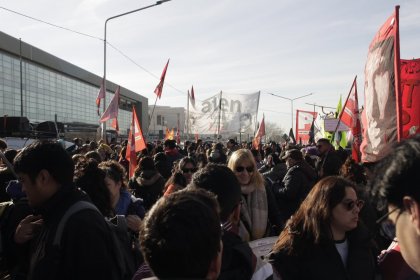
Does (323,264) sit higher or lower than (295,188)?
lower

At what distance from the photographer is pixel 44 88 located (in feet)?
169

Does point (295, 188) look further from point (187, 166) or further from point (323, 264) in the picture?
point (323, 264)

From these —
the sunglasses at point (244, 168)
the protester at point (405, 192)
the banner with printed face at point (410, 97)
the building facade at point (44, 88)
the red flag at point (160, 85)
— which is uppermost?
the building facade at point (44, 88)

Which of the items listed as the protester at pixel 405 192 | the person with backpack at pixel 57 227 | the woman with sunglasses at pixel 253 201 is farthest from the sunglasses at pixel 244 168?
the protester at pixel 405 192

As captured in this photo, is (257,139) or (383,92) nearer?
(383,92)

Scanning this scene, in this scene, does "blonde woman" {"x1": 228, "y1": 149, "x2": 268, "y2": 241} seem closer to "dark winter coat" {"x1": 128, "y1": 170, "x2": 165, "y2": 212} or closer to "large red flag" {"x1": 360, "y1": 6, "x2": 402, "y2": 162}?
"large red flag" {"x1": 360, "y1": 6, "x2": 402, "y2": 162}

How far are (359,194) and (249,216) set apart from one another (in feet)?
3.52

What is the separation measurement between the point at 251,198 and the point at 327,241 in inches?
56.7

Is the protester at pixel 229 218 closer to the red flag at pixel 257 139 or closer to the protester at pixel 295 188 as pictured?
the protester at pixel 295 188

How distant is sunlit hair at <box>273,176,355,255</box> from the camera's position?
120 inches

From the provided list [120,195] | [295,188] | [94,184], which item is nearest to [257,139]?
[295,188]

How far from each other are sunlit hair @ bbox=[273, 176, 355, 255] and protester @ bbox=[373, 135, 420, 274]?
158 centimetres

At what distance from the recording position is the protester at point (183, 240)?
5.11 ft

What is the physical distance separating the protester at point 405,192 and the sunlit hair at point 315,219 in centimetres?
158
